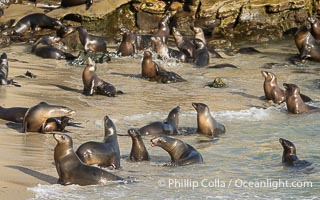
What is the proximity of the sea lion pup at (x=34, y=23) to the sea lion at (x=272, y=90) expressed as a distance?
21.8 feet

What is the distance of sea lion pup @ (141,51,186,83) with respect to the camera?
546 inches

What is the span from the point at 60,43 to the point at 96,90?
190 inches

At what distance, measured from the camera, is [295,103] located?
11828 millimetres

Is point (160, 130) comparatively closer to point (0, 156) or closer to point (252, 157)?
point (252, 157)

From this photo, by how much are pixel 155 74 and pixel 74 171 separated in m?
7.06

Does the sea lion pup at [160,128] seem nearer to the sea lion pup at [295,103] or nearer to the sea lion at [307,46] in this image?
the sea lion pup at [295,103]

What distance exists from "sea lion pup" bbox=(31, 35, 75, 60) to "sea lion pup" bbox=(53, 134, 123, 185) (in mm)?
8810

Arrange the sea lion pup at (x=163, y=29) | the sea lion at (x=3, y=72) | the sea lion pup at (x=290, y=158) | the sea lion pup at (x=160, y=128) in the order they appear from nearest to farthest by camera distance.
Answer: the sea lion pup at (x=290, y=158) → the sea lion pup at (x=160, y=128) → the sea lion at (x=3, y=72) → the sea lion pup at (x=163, y=29)

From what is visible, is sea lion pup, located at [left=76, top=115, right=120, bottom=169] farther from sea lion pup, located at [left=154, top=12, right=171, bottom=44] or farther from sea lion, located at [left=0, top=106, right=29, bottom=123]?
sea lion pup, located at [left=154, top=12, right=171, bottom=44]

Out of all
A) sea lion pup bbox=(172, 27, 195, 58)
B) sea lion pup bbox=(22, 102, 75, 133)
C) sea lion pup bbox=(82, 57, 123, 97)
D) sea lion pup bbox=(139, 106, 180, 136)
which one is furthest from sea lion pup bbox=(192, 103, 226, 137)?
sea lion pup bbox=(172, 27, 195, 58)

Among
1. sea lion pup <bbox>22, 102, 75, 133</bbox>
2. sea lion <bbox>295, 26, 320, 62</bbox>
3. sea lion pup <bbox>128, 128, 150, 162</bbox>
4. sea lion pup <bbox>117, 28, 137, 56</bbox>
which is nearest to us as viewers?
sea lion pup <bbox>128, 128, 150, 162</bbox>

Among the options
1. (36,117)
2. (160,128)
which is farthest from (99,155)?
(160,128)

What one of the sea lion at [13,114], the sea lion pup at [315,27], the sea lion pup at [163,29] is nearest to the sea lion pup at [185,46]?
the sea lion pup at [163,29]

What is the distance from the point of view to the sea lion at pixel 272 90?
12648mm
